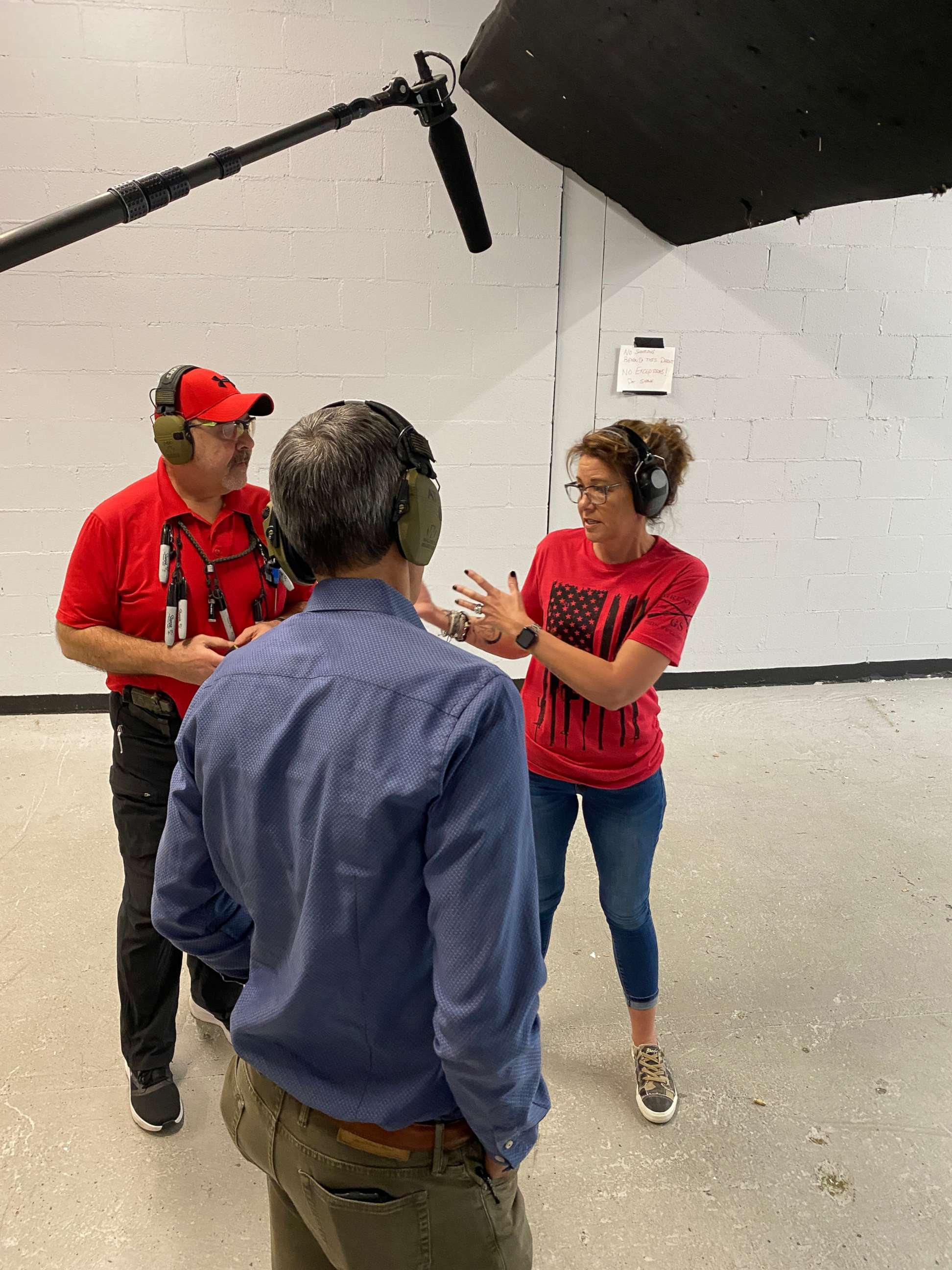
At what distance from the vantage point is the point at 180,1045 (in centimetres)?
202

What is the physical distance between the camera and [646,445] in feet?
5.43

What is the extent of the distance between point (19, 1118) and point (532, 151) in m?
3.71

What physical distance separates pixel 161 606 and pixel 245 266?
7.64ft

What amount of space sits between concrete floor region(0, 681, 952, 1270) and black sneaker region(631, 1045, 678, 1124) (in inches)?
1.2

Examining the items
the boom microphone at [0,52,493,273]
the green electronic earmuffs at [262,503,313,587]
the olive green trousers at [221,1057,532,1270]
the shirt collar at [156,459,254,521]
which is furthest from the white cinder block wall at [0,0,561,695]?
the olive green trousers at [221,1057,532,1270]

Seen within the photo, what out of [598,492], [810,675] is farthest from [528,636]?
[810,675]

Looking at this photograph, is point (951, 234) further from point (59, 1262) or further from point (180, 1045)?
point (59, 1262)

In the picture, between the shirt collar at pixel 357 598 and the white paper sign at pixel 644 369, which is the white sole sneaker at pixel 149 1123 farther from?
the white paper sign at pixel 644 369

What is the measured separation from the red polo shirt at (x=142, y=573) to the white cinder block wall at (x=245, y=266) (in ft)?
6.64

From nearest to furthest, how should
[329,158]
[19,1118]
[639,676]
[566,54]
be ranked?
[639,676], [19,1118], [566,54], [329,158]

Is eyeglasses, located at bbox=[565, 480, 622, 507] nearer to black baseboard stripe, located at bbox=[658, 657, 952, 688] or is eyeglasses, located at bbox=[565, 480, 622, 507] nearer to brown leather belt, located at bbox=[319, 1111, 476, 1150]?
brown leather belt, located at bbox=[319, 1111, 476, 1150]

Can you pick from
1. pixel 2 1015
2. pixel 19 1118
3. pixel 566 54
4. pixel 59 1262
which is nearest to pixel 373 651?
pixel 59 1262

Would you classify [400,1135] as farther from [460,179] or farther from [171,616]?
[460,179]

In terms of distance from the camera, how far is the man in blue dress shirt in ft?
2.56
